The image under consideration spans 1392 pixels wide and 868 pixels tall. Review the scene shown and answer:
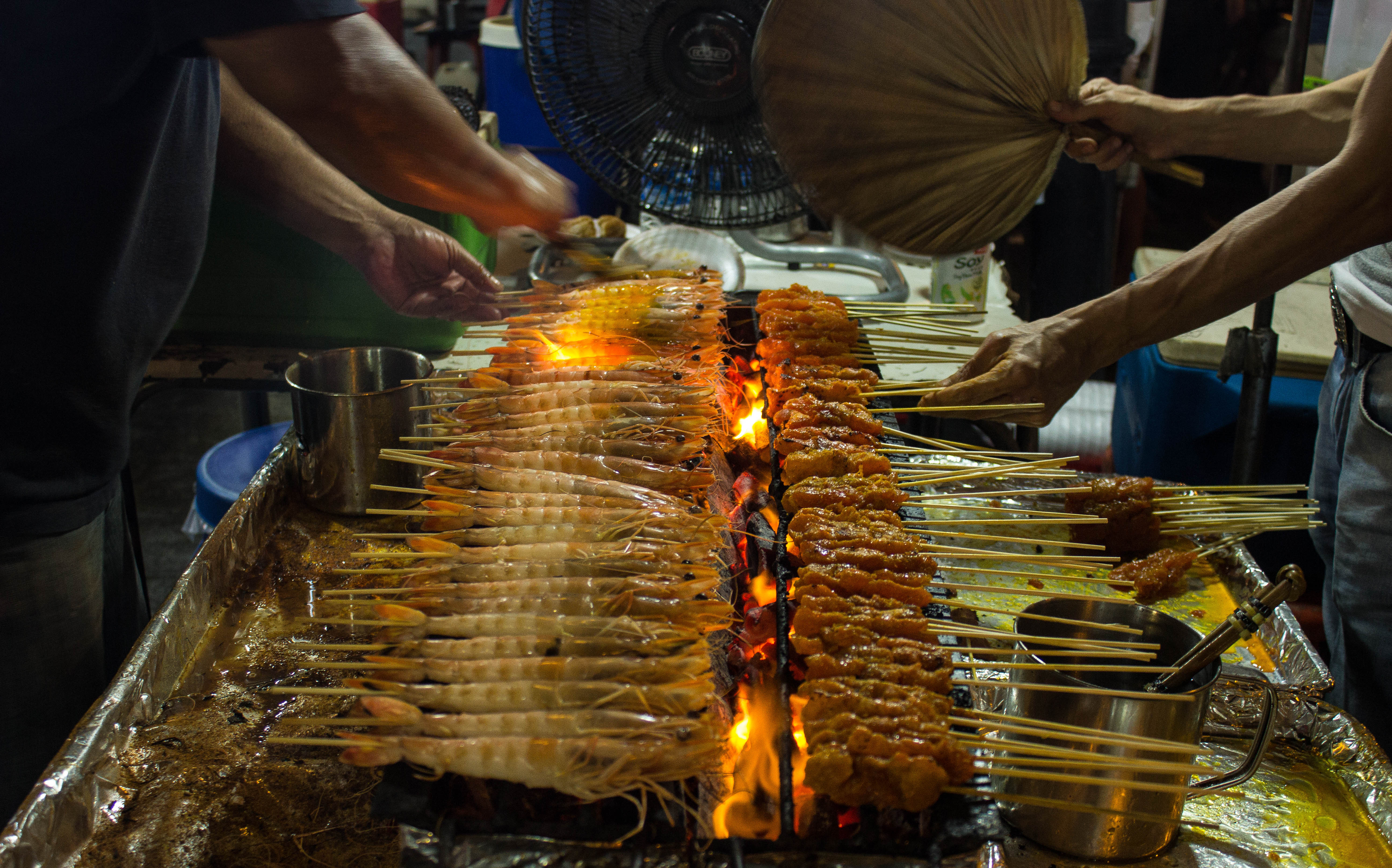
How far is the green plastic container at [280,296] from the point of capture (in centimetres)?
406

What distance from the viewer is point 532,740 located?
1.66 meters

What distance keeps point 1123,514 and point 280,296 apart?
12.4 feet

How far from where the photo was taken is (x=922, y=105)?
2.93 m

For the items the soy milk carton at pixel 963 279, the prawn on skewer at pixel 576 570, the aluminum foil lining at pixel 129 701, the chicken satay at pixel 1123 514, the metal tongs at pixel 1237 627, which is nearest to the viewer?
the aluminum foil lining at pixel 129 701

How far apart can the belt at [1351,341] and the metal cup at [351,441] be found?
329 cm

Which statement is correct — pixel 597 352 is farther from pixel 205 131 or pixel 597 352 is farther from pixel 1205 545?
pixel 1205 545

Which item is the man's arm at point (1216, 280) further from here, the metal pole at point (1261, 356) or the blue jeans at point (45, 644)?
the blue jeans at point (45, 644)

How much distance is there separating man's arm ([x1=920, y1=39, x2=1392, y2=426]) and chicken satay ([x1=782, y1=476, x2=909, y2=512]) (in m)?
0.54

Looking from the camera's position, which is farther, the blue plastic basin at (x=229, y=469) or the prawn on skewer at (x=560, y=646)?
the blue plastic basin at (x=229, y=469)

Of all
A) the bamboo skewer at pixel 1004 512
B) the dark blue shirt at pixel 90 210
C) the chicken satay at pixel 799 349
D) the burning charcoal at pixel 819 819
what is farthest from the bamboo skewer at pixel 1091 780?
the dark blue shirt at pixel 90 210

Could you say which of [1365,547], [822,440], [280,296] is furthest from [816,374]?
[280,296]

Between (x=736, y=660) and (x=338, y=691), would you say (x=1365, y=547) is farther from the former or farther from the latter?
(x=338, y=691)

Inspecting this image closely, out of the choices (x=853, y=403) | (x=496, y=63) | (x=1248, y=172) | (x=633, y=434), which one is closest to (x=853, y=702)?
(x=633, y=434)

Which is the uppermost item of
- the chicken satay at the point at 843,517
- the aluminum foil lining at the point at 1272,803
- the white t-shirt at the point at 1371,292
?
the white t-shirt at the point at 1371,292
